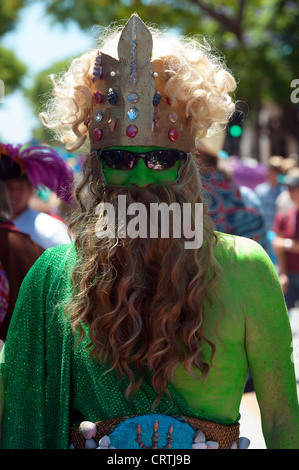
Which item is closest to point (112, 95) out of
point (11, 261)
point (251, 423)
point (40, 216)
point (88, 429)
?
point (88, 429)

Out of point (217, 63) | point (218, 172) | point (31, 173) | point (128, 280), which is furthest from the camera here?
point (218, 172)

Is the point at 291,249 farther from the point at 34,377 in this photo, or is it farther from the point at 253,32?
the point at 253,32

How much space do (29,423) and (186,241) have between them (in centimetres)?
62

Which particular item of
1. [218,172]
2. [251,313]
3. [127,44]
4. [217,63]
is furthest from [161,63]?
[218,172]

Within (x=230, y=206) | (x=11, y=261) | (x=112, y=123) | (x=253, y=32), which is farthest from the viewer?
(x=253, y=32)

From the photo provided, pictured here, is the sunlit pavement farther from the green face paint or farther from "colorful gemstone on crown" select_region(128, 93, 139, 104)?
"colorful gemstone on crown" select_region(128, 93, 139, 104)

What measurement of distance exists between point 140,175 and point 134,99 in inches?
7.6

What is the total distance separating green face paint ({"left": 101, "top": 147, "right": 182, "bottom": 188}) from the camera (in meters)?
1.75

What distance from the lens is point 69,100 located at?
1835 millimetres

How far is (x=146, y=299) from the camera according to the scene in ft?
5.59

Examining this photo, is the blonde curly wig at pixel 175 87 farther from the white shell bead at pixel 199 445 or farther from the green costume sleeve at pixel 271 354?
the white shell bead at pixel 199 445

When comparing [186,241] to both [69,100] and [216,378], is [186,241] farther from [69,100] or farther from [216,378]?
[69,100]

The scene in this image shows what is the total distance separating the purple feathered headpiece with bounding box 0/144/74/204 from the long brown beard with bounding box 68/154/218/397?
2.01 meters

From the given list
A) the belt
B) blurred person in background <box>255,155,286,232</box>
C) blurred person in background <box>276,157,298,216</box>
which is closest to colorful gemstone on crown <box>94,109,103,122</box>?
the belt
